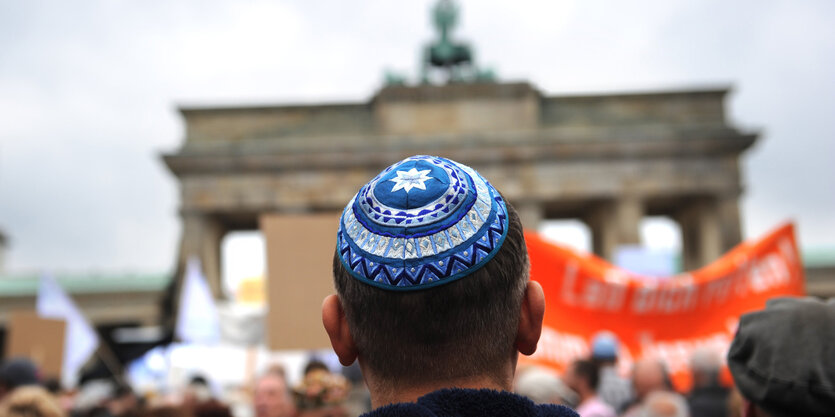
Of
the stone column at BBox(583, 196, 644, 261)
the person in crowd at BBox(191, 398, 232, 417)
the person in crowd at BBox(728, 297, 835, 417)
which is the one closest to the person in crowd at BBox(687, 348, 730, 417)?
the person in crowd at BBox(191, 398, 232, 417)

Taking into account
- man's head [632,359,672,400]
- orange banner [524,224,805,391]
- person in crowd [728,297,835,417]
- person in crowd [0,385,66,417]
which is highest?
person in crowd [728,297,835,417]

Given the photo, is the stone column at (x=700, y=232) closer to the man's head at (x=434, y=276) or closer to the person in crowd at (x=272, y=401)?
the person in crowd at (x=272, y=401)

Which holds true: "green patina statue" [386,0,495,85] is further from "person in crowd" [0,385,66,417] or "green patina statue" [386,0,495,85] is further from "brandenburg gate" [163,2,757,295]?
"person in crowd" [0,385,66,417]

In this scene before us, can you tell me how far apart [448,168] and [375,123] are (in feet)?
113

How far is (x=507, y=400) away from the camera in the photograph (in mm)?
1406

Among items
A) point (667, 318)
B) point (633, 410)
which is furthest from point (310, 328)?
point (667, 318)

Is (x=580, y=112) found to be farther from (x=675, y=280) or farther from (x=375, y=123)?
(x=675, y=280)

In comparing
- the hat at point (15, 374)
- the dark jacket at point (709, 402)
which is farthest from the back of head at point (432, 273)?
the hat at point (15, 374)

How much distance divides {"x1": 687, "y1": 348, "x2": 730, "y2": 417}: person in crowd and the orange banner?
1.59 m

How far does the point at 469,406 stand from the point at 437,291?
20cm

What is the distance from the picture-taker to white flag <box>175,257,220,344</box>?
13070 millimetres

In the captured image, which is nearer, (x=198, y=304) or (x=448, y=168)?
(x=448, y=168)

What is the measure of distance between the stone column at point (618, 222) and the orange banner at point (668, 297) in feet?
84.2

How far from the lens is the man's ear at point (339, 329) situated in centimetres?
159
